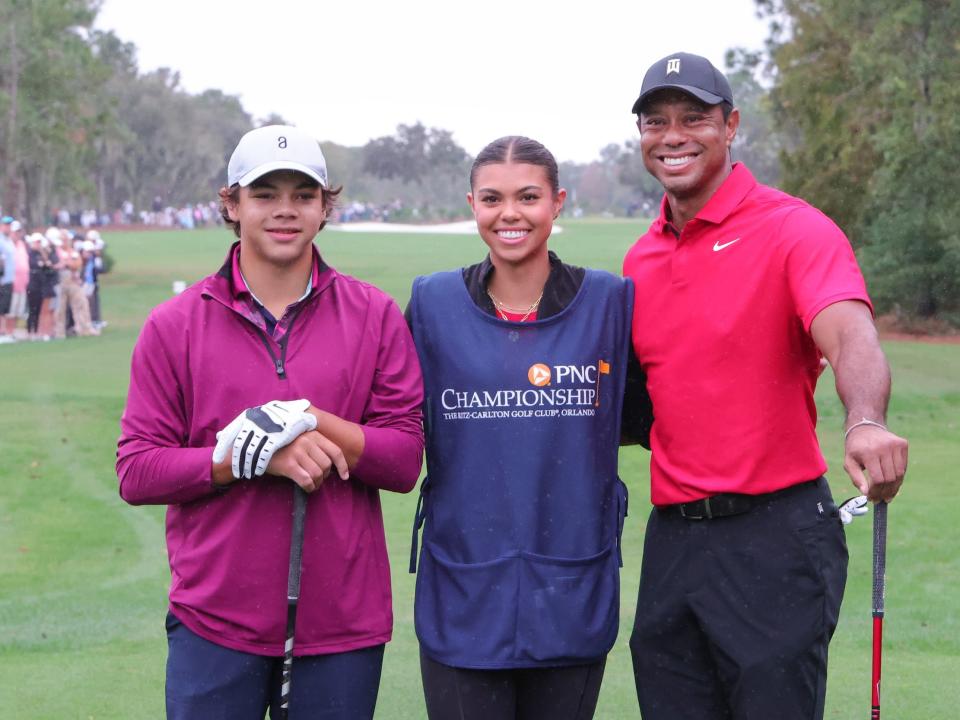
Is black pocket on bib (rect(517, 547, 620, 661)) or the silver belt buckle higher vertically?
the silver belt buckle

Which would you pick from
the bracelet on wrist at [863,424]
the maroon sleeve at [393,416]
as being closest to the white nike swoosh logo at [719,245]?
the bracelet on wrist at [863,424]

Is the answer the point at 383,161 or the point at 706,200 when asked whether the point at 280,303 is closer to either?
the point at 706,200

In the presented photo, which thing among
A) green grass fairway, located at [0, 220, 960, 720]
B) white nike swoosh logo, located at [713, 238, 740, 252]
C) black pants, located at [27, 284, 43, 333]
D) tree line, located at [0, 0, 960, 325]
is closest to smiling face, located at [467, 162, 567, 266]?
white nike swoosh logo, located at [713, 238, 740, 252]

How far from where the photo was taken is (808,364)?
13.0 ft

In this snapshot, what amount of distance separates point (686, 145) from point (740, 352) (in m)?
0.65

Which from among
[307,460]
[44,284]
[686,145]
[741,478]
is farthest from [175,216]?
[307,460]

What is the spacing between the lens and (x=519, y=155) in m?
4.01

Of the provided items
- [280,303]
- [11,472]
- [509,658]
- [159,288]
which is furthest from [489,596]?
[159,288]

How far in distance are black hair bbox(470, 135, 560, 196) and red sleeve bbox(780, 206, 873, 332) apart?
0.66 m

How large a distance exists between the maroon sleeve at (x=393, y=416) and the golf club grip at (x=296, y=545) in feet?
0.50

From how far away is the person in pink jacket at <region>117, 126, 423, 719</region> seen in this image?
3564 mm

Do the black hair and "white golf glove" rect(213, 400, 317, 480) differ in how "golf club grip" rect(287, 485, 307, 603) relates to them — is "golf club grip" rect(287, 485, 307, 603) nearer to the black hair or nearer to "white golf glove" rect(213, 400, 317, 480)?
"white golf glove" rect(213, 400, 317, 480)

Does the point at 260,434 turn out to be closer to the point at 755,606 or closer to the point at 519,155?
the point at 519,155

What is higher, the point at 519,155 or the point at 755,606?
the point at 519,155
